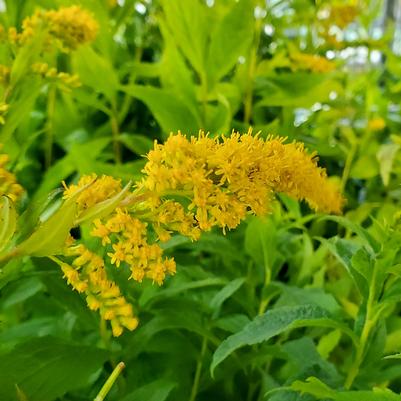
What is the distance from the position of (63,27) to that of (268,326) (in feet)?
0.84

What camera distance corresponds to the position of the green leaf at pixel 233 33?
0.60 m

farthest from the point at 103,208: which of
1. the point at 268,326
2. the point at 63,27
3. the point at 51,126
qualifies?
the point at 51,126

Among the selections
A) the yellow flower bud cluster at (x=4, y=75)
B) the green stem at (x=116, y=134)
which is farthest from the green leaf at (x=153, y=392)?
the green stem at (x=116, y=134)

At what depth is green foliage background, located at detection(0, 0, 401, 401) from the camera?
0.41 m

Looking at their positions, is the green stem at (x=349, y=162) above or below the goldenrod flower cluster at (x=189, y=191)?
below

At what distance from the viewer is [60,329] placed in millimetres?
500

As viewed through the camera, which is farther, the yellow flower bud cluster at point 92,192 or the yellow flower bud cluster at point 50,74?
the yellow flower bud cluster at point 50,74

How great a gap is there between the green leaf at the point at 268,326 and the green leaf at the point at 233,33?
0.91ft

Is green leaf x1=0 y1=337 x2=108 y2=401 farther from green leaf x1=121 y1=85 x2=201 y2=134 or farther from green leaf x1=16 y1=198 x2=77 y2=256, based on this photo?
green leaf x1=121 y1=85 x2=201 y2=134

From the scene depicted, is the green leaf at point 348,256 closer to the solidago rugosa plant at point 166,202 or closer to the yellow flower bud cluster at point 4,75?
the solidago rugosa plant at point 166,202

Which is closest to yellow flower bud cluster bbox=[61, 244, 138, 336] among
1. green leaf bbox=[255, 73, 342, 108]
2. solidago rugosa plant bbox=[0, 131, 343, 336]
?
solidago rugosa plant bbox=[0, 131, 343, 336]

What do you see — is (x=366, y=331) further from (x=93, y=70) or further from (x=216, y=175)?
(x=93, y=70)

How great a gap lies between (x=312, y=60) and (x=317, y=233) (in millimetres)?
181

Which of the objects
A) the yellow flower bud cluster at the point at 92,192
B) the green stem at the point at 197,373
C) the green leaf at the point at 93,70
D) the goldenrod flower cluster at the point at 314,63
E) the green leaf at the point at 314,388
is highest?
the yellow flower bud cluster at the point at 92,192
